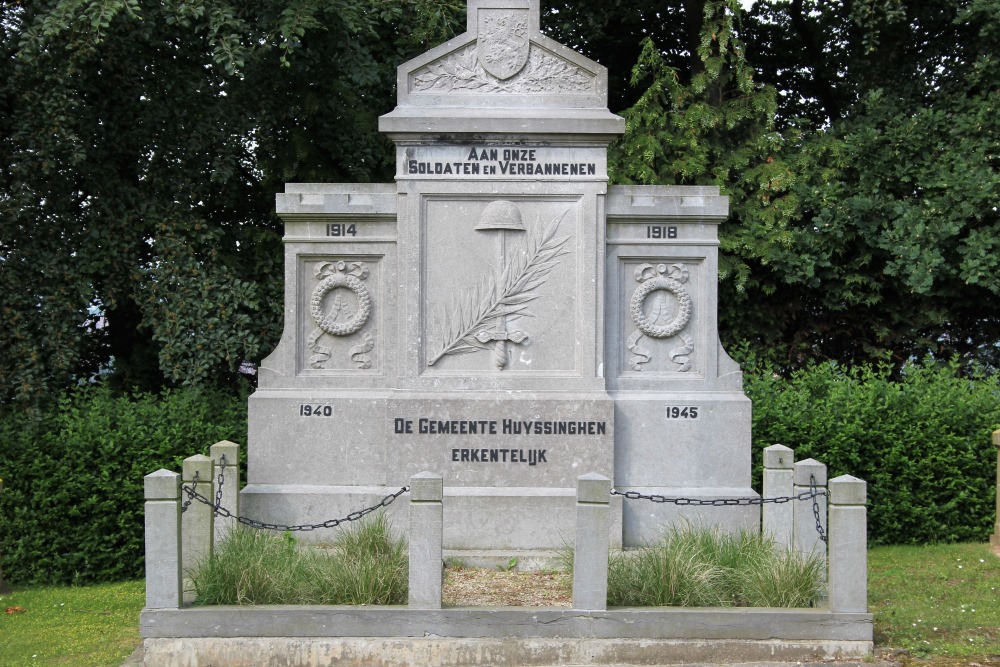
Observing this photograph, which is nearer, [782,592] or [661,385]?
[782,592]

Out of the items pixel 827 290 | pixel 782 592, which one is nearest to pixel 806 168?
pixel 827 290

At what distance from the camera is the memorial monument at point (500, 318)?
8.80m

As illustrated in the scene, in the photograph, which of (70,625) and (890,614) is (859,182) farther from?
(70,625)

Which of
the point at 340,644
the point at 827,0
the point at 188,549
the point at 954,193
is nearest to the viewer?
the point at 340,644

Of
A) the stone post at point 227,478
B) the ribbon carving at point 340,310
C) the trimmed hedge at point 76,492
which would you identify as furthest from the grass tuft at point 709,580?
the trimmed hedge at point 76,492

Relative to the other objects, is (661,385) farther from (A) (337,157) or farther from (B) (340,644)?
(A) (337,157)

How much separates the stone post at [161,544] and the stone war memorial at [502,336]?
1876 millimetres

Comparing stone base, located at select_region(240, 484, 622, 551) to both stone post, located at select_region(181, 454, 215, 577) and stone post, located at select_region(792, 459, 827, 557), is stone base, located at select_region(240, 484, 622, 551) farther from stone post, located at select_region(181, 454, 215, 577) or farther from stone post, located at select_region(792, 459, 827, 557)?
stone post, located at select_region(792, 459, 827, 557)

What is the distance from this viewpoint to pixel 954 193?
12797mm

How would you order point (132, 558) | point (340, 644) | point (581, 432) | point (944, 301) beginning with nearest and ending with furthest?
Answer: point (340, 644) → point (581, 432) → point (132, 558) → point (944, 301)

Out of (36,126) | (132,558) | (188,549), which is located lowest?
(132,558)

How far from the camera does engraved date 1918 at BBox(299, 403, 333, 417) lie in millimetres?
9023

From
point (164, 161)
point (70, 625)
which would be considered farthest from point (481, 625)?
point (164, 161)

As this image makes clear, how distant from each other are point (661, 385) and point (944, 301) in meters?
6.32
